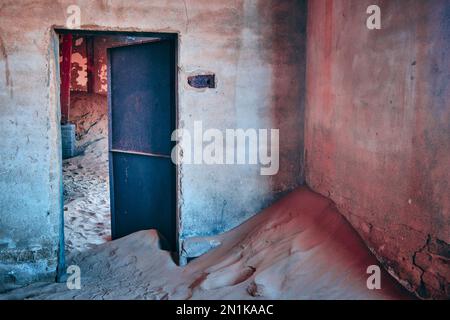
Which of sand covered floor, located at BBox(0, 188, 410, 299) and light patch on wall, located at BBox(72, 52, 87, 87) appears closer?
sand covered floor, located at BBox(0, 188, 410, 299)

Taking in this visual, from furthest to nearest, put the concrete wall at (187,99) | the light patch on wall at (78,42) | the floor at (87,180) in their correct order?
the light patch on wall at (78,42) → the floor at (87,180) → the concrete wall at (187,99)

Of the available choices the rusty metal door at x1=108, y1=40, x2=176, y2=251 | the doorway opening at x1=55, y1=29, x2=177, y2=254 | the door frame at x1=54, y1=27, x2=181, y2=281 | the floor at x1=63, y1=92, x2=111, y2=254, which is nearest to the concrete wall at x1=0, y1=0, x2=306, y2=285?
the door frame at x1=54, y1=27, x2=181, y2=281

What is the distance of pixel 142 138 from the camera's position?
461cm

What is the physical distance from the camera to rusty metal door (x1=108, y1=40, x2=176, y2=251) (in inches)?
170

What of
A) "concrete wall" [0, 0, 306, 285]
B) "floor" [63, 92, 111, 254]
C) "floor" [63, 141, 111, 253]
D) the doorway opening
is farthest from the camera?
"floor" [63, 92, 111, 254]

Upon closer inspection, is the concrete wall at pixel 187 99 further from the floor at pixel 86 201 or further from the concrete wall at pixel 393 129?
the floor at pixel 86 201

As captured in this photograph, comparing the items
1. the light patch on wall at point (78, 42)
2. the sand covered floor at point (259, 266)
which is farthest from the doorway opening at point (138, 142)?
the light patch on wall at point (78, 42)

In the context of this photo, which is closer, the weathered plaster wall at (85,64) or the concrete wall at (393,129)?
the concrete wall at (393,129)

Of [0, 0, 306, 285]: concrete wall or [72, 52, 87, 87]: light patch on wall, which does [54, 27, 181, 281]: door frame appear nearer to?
[0, 0, 306, 285]: concrete wall

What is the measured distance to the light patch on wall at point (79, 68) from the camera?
1172cm

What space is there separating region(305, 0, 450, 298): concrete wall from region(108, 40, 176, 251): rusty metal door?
69.0 inches

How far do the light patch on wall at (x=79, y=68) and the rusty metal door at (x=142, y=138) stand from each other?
303 inches

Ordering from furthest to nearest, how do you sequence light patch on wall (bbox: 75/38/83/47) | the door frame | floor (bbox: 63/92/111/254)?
light patch on wall (bbox: 75/38/83/47) → floor (bbox: 63/92/111/254) → the door frame
